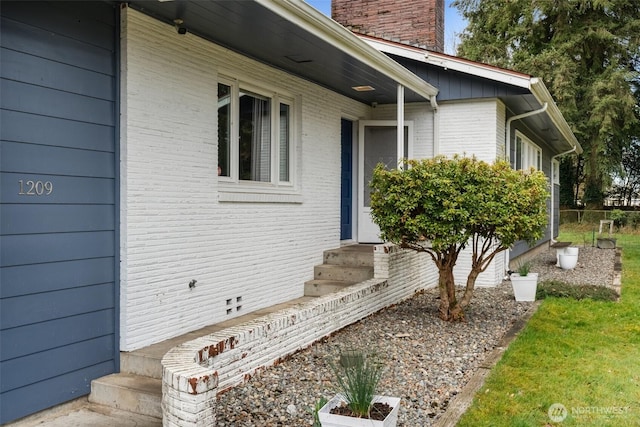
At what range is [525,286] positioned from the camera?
25.2 feet

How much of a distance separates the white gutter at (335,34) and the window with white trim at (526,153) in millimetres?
4001

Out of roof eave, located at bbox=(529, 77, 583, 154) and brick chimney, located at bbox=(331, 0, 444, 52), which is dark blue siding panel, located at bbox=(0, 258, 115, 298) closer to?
roof eave, located at bbox=(529, 77, 583, 154)

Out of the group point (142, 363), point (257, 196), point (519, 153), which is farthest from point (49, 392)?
point (519, 153)

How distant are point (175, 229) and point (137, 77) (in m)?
1.34

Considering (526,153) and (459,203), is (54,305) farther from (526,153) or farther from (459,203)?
(526,153)

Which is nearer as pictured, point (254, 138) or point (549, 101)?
point (254, 138)

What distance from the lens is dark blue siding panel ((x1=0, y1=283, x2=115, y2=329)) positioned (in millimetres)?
3562

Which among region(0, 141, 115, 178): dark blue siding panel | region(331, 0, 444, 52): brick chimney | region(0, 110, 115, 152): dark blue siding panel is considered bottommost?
region(0, 141, 115, 178): dark blue siding panel

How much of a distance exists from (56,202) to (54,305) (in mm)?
710

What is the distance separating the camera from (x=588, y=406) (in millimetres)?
3984

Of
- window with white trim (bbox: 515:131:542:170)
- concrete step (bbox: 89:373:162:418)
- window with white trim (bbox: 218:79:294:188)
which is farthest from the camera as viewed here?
window with white trim (bbox: 515:131:542:170)

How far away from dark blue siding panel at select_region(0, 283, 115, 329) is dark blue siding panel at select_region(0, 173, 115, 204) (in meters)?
0.64

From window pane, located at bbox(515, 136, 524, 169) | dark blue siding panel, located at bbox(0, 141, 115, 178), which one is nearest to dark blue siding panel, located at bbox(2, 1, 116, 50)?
dark blue siding panel, located at bbox(0, 141, 115, 178)

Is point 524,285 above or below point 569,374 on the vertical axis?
above
